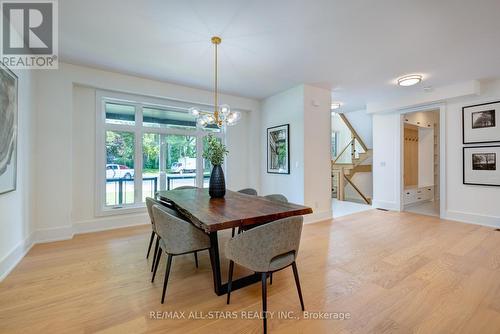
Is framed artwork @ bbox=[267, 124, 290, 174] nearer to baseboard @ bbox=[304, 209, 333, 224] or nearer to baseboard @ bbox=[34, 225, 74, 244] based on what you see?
baseboard @ bbox=[304, 209, 333, 224]

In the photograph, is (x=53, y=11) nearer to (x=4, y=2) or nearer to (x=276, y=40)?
(x=4, y=2)

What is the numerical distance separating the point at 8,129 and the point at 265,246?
299cm

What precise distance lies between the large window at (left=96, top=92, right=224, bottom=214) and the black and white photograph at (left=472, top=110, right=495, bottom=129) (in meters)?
5.48

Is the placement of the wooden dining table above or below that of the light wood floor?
above

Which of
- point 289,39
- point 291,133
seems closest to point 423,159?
point 291,133

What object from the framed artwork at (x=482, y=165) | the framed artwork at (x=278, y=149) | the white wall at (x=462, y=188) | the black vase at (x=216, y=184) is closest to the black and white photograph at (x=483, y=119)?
the white wall at (x=462, y=188)

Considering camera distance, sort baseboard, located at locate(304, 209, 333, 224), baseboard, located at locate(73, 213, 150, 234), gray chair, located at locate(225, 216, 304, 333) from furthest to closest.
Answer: baseboard, located at locate(304, 209, 333, 224), baseboard, located at locate(73, 213, 150, 234), gray chair, located at locate(225, 216, 304, 333)

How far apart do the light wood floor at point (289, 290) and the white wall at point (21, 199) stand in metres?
0.19

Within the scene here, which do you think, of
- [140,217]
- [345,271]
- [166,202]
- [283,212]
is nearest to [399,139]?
[345,271]

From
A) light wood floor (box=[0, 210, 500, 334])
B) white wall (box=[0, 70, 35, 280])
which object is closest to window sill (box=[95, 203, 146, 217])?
light wood floor (box=[0, 210, 500, 334])

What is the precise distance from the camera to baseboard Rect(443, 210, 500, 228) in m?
4.03

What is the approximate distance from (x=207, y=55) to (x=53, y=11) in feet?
5.56

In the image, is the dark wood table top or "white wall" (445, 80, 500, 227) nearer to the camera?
the dark wood table top

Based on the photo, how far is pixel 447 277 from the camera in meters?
2.30
